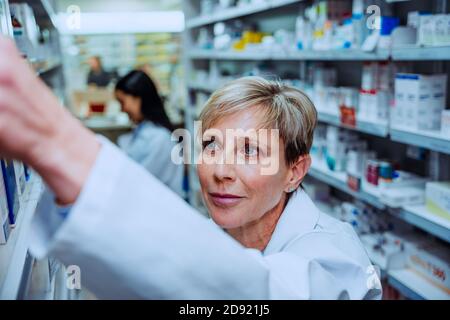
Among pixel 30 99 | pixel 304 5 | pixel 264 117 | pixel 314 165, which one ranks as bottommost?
pixel 314 165

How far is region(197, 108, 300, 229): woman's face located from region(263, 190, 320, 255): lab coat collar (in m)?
0.09

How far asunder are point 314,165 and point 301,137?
1777 mm

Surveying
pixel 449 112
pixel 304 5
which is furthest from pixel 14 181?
pixel 304 5

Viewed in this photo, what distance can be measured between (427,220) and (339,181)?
757 mm

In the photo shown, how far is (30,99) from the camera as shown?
506 mm

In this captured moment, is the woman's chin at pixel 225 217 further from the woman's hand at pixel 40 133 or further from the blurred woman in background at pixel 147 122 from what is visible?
the blurred woman in background at pixel 147 122

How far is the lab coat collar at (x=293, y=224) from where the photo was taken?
1128 millimetres

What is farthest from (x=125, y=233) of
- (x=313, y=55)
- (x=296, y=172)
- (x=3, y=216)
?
(x=313, y=55)

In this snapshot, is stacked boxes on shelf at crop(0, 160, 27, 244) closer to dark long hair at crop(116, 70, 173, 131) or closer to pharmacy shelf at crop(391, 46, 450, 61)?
pharmacy shelf at crop(391, 46, 450, 61)

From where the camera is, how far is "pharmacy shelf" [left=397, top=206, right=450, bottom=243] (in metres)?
1.92

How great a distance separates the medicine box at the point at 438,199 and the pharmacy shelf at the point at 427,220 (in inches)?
0.9

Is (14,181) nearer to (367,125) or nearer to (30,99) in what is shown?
(30,99)

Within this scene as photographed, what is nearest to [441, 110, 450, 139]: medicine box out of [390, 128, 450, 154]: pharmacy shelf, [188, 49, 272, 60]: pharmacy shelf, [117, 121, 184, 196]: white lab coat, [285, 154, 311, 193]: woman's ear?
[390, 128, 450, 154]: pharmacy shelf

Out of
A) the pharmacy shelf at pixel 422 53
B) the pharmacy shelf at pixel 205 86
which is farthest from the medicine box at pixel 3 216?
the pharmacy shelf at pixel 205 86
